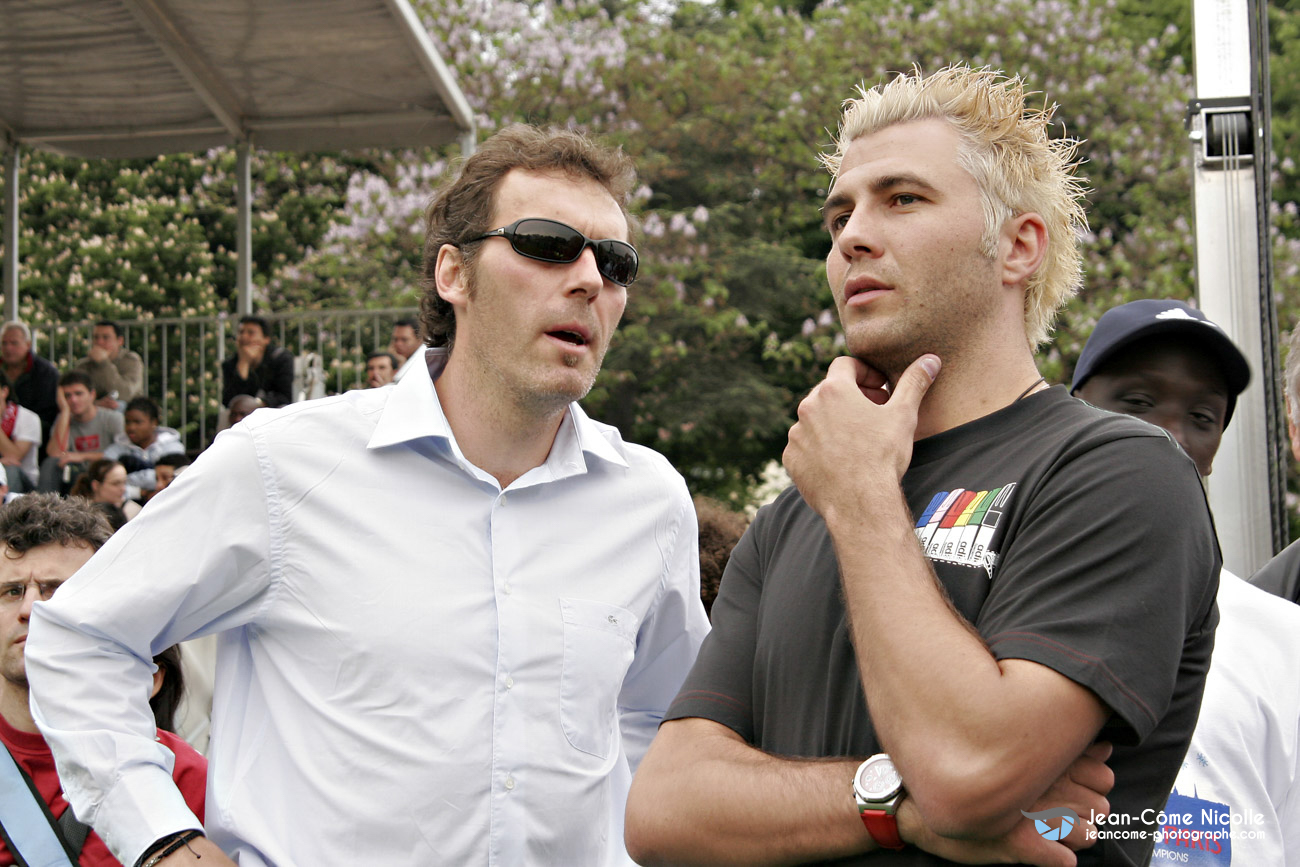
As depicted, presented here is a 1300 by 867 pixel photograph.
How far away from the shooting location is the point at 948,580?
1.77m

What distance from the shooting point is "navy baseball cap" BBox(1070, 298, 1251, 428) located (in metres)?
2.93

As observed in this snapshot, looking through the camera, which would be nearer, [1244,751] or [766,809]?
[766,809]

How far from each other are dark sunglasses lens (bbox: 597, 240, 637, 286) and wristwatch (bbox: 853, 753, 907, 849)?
151 centimetres

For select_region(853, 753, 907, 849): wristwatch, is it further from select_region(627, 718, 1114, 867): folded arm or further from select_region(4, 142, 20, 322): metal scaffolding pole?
select_region(4, 142, 20, 322): metal scaffolding pole

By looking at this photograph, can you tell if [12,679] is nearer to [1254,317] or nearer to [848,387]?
[848,387]

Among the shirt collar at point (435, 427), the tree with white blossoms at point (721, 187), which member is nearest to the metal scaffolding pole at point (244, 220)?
the tree with white blossoms at point (721, 187)

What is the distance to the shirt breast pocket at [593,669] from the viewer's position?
2.57 m

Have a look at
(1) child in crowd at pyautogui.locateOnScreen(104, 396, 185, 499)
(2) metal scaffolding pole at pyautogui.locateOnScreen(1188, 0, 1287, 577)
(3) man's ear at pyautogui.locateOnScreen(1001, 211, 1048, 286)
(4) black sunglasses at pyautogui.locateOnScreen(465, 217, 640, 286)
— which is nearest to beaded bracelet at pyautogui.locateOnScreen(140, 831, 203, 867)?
(4) black sunglasses at pyautogui.locateOnScreen(465, 217, 640, 286)

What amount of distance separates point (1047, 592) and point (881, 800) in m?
0.37

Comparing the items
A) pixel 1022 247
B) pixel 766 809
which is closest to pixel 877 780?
pixel 766 809

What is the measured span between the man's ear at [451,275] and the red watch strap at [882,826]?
1.69 metres

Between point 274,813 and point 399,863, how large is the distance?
0.92 ft

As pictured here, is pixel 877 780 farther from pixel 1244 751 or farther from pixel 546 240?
pixel 546 240

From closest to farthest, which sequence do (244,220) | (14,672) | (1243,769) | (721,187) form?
(1243,769), (14,672), (244,220), (721,187)
